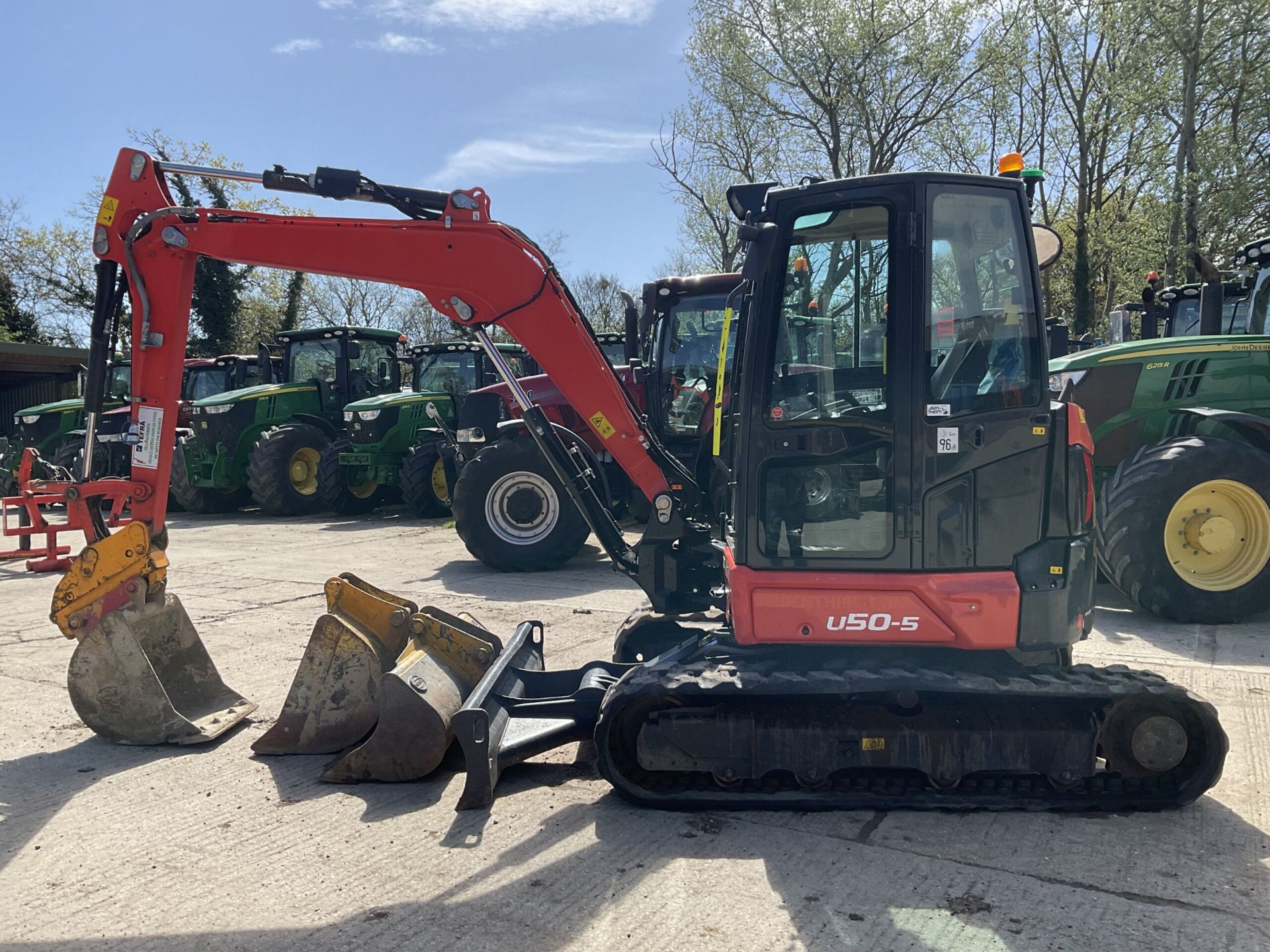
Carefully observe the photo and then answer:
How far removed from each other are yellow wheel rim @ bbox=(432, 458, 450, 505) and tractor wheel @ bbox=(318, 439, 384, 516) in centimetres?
163

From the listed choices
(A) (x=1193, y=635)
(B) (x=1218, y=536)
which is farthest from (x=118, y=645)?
(B) (x=1218, y=536)

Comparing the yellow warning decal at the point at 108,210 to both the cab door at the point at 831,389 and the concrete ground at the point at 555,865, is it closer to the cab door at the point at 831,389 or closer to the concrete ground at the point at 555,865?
the concrete ground at the point at 555,865

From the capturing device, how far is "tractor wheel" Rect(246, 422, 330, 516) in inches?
597

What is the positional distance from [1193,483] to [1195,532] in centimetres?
36

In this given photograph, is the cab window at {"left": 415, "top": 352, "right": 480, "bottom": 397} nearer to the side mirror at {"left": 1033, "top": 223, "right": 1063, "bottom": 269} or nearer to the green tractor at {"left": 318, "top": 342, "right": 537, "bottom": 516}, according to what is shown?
the green tractor at {"left": 318, "top": 342, "right": 537, "bottom": 516}

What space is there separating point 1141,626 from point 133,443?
6426mm

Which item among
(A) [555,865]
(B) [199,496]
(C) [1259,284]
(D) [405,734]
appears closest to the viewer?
(A) [555,865]

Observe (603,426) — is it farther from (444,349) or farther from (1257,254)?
(444,349)

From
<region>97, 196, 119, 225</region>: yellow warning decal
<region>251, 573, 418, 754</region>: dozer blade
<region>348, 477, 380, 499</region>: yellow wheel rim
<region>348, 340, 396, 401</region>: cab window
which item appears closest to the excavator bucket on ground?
<region>251, 573, 418, 754</region>: dozer blade

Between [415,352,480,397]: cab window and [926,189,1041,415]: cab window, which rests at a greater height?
[415,352,480,397]: cab window

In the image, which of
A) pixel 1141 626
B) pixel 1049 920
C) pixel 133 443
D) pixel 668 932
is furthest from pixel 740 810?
pixel 1141 626

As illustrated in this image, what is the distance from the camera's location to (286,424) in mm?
15852

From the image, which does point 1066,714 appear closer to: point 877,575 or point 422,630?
point 877,575

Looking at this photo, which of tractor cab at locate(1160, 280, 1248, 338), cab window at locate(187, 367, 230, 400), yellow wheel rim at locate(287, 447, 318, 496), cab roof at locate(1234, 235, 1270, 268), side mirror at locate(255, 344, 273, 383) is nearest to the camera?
cab roof at locate(1234, 235, 1270, 268)
